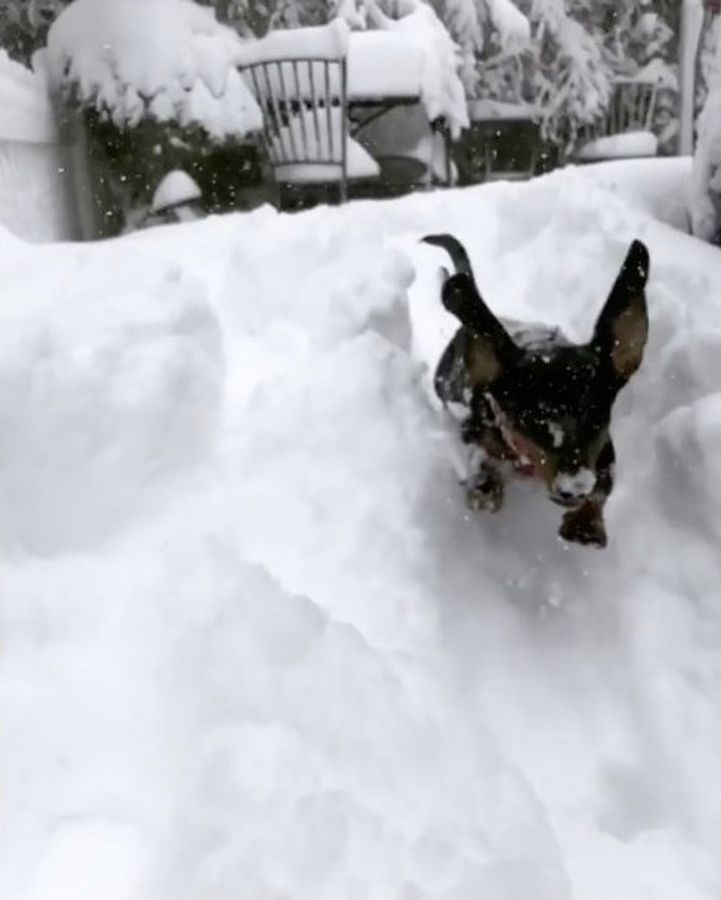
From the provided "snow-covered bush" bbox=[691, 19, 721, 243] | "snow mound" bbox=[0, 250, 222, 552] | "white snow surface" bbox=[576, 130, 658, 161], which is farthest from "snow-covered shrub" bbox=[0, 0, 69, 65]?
"snow mound" bbox=[0, 250, 222, 552]

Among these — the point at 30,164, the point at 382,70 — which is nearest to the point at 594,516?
the point at 30,164

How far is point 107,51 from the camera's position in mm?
4969

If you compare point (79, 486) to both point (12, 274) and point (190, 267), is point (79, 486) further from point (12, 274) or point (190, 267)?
point (190, 267)

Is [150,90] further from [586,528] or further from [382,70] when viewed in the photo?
[586,528]

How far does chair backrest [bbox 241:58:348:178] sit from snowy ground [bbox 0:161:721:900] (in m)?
2.48

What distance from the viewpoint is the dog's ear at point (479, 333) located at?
214 cm

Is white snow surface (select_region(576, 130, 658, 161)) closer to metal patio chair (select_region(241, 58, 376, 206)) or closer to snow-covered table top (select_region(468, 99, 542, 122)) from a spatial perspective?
snow-covered table top (select_region(468, 99, 542, 122))

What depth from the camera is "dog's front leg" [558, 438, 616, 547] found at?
2162 millimetres

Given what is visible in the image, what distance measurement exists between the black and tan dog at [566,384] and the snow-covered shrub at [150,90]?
10.8ft

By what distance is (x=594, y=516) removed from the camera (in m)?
2.19

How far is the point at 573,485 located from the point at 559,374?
0.25 m

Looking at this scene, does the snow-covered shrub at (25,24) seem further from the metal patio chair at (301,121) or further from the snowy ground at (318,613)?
the snowy ground at (318,613)

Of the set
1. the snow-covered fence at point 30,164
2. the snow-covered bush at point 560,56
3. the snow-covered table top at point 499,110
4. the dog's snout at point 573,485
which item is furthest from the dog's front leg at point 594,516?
the snow-covered table top at point 499,110

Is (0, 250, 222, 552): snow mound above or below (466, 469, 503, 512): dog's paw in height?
above
